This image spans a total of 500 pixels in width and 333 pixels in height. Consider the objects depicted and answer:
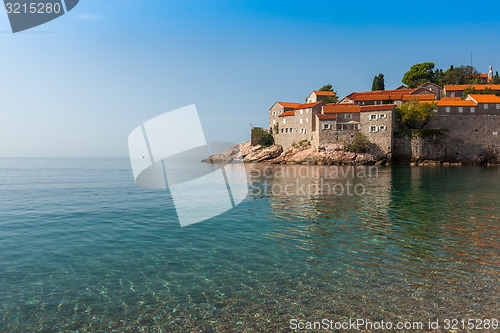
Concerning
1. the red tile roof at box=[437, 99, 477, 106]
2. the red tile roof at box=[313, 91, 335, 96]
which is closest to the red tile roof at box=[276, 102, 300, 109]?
the red tile roof at box=[313, 91, 335, 96]

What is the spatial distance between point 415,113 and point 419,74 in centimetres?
4886

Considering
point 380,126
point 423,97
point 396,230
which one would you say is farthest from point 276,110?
point 396,230

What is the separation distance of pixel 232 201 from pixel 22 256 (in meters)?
15.9

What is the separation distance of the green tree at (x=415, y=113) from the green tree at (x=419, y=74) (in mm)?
37760

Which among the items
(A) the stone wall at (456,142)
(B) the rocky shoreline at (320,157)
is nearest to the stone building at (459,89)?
(A) the stone wall at (456,142)

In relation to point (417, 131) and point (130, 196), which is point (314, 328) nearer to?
point (130, 196)

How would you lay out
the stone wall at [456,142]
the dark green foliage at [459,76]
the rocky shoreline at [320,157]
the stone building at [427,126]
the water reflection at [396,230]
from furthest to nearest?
the dark green foliage at [459,76] → the stone wall at [456,142] → the stone building at [427,126] → the rocky shoreline at [320,157] → the water reflection at [396,230]

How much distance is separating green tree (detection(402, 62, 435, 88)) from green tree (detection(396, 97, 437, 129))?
37760 millimetres

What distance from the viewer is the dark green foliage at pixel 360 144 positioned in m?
77.8

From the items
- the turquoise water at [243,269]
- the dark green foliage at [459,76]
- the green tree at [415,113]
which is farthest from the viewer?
the dark green foliage at [459,76]

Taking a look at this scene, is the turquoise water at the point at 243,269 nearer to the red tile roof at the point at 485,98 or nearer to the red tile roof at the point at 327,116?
the red tile roof at the point at 327,116

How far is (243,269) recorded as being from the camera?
10242mm

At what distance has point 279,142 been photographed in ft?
332

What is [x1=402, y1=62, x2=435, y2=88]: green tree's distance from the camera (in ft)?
370
